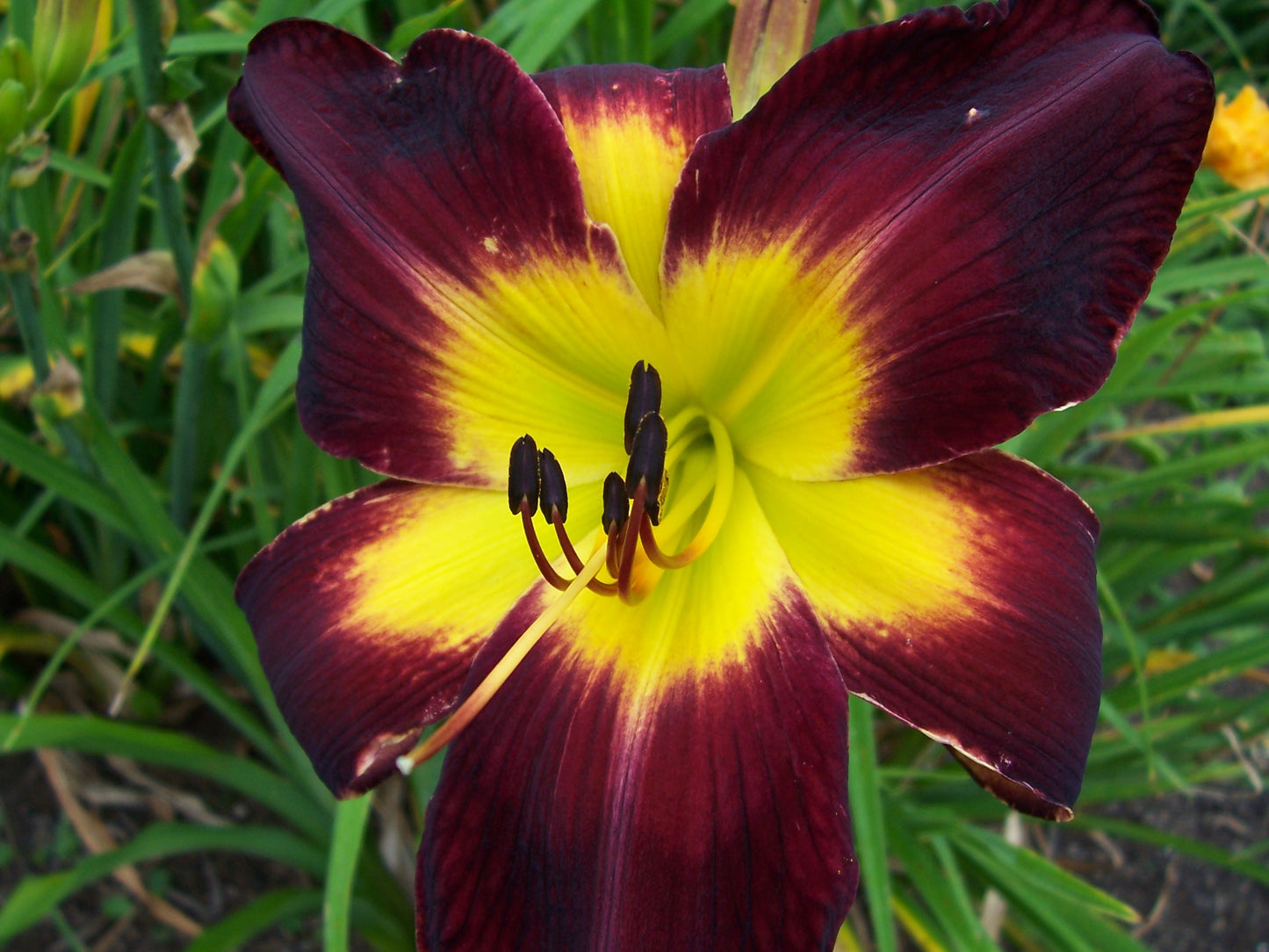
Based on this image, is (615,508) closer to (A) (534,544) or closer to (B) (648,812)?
(A) (534,544)

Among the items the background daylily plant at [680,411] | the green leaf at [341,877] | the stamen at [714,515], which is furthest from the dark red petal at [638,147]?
the green leaf at [341,877]

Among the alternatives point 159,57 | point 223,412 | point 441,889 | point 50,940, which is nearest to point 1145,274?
point 441,889

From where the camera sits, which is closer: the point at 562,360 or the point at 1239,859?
the point at 562,360

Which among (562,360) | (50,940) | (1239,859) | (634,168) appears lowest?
(1239,859)

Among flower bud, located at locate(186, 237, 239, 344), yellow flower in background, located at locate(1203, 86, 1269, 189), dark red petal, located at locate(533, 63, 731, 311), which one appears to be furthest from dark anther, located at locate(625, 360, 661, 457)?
yellow flower in background, located at locate(1203, 86, 1269, 189)

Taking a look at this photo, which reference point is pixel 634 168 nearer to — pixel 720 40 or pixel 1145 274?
pixel 1145 274

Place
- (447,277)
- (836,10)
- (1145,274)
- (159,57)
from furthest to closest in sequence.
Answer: (836,10), (159,57), (447,277), (1145,274)

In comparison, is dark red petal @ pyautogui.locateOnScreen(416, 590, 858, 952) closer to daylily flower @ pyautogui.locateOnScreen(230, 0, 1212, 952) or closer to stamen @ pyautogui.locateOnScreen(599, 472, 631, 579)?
daylily flower @ pyautogui.locateOnScreen(230, 0, 1212, 952)
